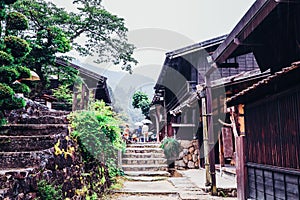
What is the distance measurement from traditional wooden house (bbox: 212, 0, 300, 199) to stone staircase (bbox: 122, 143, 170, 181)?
571 cm

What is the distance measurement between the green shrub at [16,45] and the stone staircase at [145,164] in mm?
6411

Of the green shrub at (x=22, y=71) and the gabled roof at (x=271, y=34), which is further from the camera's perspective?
the green shrub at (x=22, y=71)

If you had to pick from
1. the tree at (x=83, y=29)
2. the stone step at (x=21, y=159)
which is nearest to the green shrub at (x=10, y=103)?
the stone step at (x=21, y=159)

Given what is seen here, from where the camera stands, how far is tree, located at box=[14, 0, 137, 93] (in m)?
13.9

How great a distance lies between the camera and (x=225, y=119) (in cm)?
1125

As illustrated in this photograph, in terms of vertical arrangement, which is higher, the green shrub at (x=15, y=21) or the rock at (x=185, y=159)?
the green shrub at (x=15, y=21)

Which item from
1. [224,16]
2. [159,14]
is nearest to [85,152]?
[159,14]

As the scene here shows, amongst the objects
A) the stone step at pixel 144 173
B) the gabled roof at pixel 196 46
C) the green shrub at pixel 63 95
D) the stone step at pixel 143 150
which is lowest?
the stone step at pixel 144 173

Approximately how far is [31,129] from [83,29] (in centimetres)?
1324

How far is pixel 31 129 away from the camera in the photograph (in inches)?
229

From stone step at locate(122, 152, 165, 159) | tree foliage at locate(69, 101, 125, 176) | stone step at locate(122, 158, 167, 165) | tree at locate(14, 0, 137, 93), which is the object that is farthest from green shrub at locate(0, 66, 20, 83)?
stone step at locate(122, 152, 165, 159)

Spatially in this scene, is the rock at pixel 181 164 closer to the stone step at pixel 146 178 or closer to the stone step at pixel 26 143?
the stone step at pixel 146 178

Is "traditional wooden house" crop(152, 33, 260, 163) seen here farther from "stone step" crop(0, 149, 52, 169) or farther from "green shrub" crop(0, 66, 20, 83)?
"stone step" crop(0, 149, 52, 169)

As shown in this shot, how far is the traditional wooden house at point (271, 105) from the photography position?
3.78 meters
